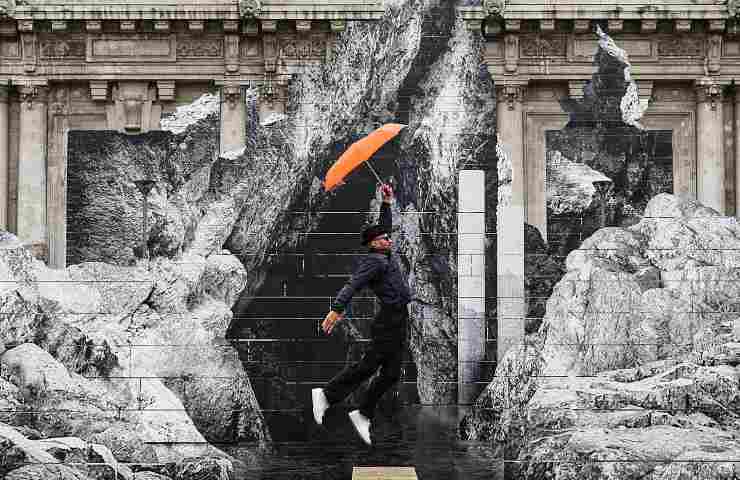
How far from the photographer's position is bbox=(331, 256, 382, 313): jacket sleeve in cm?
1692

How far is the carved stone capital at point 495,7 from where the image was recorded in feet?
64.9

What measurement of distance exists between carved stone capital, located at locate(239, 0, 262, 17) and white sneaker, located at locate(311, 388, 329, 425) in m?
6.12

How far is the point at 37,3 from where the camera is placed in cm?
2100

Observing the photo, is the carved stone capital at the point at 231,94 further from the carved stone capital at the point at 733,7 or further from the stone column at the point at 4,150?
the carved stone capital at the point at 733,7

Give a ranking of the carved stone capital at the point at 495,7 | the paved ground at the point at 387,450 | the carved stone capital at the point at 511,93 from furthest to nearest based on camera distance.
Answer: the carved stone capital at the point at 511,93, the carved stone capital at the point at 495,7, the paved ground at the point at 387,450

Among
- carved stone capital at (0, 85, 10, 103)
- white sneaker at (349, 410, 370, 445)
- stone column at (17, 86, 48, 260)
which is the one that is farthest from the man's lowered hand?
carved stone capital at (0, 85, 10, 103)

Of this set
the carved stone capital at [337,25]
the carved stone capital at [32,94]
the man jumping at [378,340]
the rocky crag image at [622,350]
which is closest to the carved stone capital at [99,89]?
the carved stone capital at [32,94]

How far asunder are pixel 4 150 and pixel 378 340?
7471 mm

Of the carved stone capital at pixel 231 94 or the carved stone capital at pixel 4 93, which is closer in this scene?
the carved stone capital at pixel 231 94

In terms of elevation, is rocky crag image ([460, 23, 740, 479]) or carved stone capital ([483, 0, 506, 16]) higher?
carved stone capital ([483, 0, 506, 16])

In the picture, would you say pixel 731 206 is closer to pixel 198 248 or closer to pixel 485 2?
pixel 485 2

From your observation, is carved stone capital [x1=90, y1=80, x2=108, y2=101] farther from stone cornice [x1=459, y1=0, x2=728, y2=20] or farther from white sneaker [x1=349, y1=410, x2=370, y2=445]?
white sneaker [x1=349, y1=410, x2=370, y2=445]

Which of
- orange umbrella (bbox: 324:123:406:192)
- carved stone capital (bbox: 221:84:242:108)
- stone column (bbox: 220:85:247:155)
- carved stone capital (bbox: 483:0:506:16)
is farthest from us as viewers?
carved stone capital (bbox: 221:84:242:108)

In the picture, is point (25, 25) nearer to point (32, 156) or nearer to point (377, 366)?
point (32, 156)
